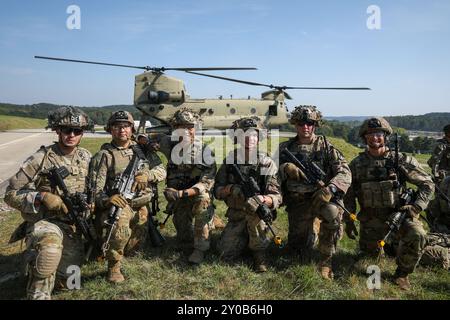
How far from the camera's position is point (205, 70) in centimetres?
1662

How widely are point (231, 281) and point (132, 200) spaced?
1.85 meters

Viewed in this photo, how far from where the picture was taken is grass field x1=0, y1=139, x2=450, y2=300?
4582 mm

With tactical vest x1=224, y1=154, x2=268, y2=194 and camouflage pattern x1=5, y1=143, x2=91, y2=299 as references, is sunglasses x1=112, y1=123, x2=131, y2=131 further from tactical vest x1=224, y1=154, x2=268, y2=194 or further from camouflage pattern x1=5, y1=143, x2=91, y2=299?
tactical vest x1=224, y1=154, x2=268, y2=194

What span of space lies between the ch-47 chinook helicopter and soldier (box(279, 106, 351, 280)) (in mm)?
12295

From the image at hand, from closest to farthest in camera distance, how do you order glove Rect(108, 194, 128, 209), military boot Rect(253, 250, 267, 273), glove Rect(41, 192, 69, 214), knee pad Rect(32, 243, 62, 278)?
knee pad Rect(32, 243, 62, 278), glove Rect(41, 192, 69, 214), glove Rect(108, 194, 128, 209), military boot Rect(253, 250, 267, 273)

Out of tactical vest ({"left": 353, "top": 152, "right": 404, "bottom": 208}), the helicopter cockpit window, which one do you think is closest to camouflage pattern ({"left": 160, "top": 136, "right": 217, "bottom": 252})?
tactical vest ({"left": 353, "top": 152, "right": 404, "bottom": 208})

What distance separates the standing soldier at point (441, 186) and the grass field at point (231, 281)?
1757 mm

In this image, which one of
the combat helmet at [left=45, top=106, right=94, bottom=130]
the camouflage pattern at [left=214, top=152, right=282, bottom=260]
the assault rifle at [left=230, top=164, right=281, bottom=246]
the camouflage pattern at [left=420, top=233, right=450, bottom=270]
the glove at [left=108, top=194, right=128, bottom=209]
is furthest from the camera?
the camouflage pattern at [left=420, top=233, right=450, bottom=270]

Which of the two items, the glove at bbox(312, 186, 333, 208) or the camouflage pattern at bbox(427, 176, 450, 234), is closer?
the glove at bbox(312, 186, 333, 208)

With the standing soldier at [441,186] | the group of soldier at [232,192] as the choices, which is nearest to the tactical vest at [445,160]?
the standing soldier at [441,186]

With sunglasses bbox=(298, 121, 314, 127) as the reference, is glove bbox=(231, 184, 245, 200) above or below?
below

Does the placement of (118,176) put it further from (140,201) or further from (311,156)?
(311,156)

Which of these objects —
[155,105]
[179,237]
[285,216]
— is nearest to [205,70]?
[155,105]
